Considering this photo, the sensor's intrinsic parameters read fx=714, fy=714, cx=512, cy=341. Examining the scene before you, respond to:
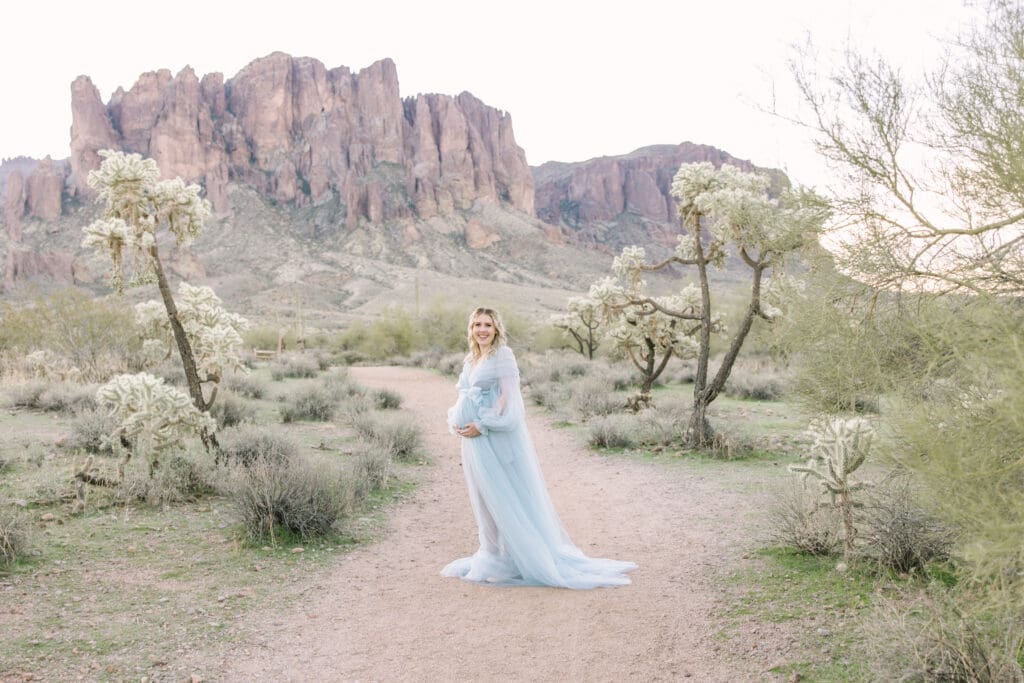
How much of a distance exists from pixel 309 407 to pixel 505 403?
8.60 metres

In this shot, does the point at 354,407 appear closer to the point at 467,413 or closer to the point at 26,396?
the point at 26,396

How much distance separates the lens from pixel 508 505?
5.27 meters

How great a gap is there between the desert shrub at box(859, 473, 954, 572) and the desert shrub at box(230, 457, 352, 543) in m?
4.32

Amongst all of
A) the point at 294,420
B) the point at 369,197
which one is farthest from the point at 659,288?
the point at 294,420

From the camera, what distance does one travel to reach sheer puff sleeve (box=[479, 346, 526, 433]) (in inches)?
212

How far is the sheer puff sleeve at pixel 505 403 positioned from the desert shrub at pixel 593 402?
7725mm

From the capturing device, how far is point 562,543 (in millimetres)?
5555

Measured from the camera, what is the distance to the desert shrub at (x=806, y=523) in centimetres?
529

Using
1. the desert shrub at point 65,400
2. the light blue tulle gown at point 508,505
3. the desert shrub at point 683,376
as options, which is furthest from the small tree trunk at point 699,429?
the desert shrub at point 65,400

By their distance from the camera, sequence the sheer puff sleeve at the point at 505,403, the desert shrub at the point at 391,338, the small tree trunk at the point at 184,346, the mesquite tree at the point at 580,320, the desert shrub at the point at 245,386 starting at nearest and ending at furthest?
1. the sheer puff sleeve at the point at 505,403
2. the small tree trunk at the point at 184,346
3. the desert shrub at the point at 245,386
4. the mesquite tree at the point at 580,320
5. the desert shrub at the point at 391,338

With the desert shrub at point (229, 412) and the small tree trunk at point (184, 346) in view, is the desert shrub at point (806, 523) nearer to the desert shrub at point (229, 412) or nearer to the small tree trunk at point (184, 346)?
the small tree trunk at point (184, 346)

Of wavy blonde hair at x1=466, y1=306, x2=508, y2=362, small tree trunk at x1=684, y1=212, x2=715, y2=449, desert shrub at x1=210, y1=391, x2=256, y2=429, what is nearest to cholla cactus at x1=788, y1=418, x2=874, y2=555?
wavy blonde hair at x1=466, y1=306, x2=508, y2=362

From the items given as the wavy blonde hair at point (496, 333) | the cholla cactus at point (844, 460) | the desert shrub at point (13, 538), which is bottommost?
the desert shrub at point (13, 538)

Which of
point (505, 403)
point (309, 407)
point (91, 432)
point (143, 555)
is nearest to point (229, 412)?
point (309, 407)
